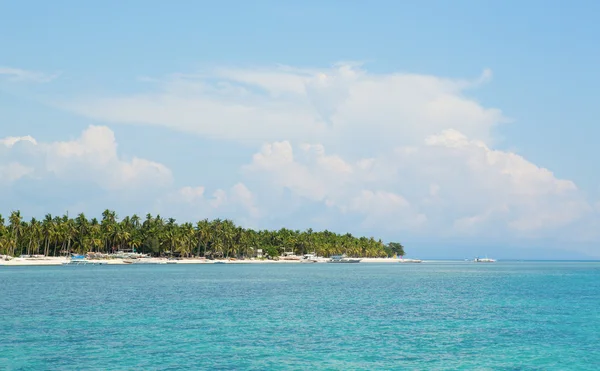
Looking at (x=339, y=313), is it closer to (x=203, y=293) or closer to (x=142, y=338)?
(x=142, y=338)

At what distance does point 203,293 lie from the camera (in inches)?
3484

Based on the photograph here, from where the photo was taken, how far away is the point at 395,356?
129ft

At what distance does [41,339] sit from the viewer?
44.2 metres

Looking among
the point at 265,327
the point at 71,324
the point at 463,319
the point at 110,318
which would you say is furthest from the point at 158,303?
the point at 463,319

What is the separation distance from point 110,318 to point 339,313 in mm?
23022

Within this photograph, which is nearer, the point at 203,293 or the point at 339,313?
the point at 339,313

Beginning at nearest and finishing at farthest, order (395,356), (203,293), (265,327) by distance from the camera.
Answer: (395,356)
(265,327)
(203,293)

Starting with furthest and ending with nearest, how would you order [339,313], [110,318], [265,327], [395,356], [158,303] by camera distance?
[158,303] < [339,313] < [110,318] < [265,327] < [395,356]

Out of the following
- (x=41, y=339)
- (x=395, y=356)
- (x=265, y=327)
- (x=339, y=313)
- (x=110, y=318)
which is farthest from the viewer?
(x=339, y=313)

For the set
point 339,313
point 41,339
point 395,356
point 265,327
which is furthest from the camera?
point 339,313

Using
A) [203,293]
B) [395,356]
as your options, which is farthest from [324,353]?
[203,293]

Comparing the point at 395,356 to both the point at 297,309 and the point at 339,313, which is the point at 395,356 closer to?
the point at 339,313

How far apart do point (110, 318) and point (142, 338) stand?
13.5m

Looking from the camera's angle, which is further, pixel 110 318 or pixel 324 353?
pixel 110 318
